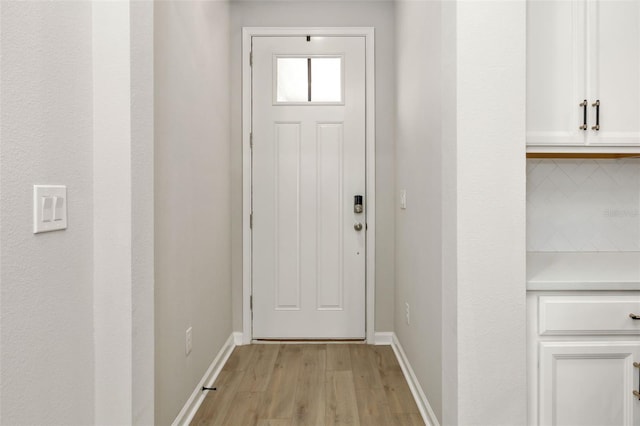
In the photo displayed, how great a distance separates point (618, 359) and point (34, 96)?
6.35ft

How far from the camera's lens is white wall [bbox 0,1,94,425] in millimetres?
868

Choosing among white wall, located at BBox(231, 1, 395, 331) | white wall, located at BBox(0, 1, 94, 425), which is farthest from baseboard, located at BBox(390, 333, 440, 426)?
white wall, located at BBox(0, 1, 94, 425)

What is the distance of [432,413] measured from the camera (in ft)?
6.07

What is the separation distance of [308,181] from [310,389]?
4.79ft

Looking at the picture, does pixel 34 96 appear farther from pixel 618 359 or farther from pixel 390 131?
pixel 390 131

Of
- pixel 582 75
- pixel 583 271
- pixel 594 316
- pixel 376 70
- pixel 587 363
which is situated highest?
pixel 376 70

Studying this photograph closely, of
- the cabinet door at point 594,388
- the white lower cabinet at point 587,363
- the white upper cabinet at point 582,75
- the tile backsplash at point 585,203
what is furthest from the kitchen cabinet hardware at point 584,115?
the cabinet door at point 594,388

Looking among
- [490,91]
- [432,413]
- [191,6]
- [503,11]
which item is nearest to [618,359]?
[432,413]

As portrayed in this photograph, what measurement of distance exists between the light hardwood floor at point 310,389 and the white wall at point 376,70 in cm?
61

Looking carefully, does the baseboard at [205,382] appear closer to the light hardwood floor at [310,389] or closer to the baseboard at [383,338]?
the light hardwood floor at [310,389]

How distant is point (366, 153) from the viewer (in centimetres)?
297

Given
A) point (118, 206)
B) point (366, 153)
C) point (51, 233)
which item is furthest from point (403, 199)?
point (51, 233)

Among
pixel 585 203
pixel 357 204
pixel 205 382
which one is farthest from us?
pixel 357 204

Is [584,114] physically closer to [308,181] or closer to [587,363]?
[587,363]
